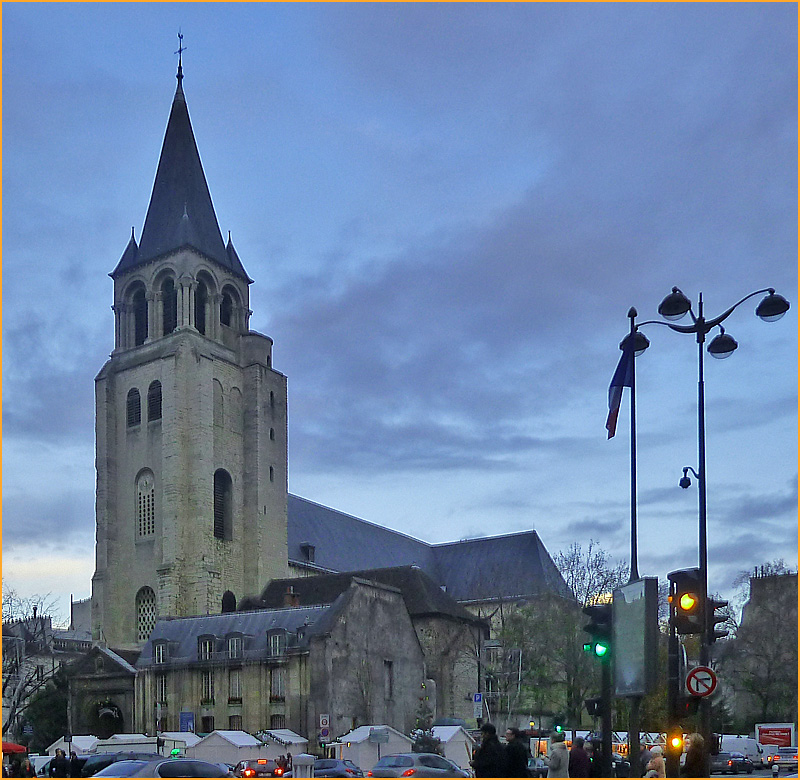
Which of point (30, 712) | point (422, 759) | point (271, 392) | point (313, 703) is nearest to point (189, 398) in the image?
point (271, 392)

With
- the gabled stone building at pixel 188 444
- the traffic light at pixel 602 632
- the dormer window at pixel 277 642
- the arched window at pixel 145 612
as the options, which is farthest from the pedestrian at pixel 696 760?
the arched window at pixel 145 612

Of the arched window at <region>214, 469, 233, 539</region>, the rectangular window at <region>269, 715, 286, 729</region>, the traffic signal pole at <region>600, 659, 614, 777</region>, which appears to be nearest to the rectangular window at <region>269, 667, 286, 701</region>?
the rectangular window at <region>269, 715, 286, 729</region>

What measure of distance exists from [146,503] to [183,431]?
5.44m

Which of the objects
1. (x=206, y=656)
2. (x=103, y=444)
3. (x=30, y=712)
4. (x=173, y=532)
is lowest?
(x=30, y=712)

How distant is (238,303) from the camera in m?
82.1

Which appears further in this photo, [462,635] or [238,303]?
[238,303]

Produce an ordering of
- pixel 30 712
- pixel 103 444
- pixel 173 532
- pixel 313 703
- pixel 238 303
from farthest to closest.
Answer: pixel 238 303 < pixel 103 444 < pixel 173 532 < pixel 30 712 < pixel 313 703

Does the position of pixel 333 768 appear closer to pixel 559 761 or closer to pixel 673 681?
pixel 559 761

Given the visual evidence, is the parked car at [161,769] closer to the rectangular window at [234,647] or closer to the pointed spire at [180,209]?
the rectangular window at [234,647]

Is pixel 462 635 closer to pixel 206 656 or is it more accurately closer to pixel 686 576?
pixel 206 656

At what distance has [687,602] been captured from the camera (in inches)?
593

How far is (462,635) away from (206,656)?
1825cm

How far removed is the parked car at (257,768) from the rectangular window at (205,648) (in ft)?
47.9

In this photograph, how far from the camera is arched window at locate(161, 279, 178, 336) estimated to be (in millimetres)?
77875
